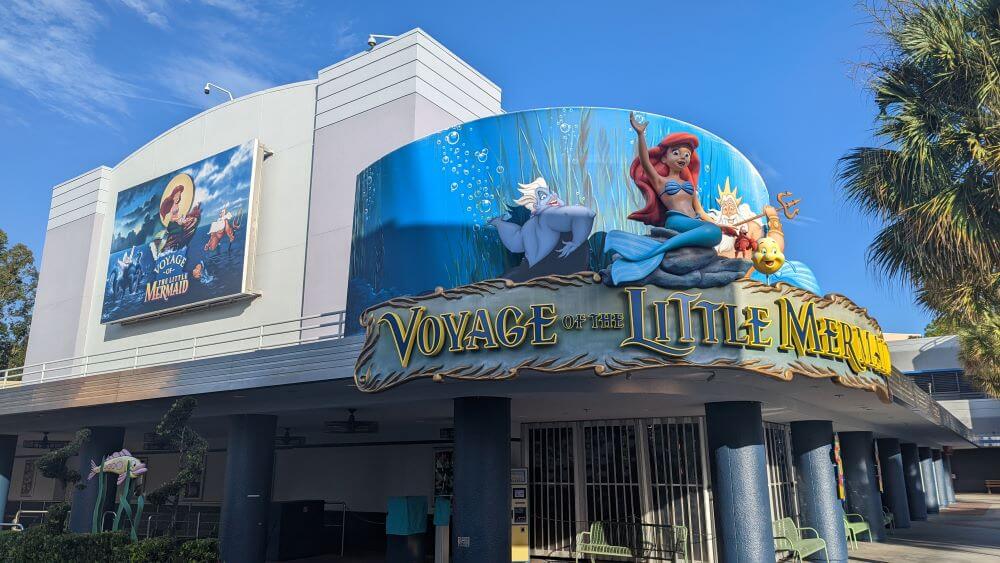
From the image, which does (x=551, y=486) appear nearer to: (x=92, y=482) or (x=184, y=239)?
(x=92, y=482)

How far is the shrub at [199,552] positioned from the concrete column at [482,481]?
5.06 m

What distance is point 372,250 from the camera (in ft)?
54.7

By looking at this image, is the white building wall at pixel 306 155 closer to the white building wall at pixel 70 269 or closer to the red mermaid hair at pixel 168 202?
the white building wall at pixel 70 269

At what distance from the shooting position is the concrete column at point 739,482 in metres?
13.3

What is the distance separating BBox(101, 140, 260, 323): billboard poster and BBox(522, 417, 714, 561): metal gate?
40.3 feet

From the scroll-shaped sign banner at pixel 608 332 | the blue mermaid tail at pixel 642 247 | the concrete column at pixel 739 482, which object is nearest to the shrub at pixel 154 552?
the scroll-shaped sign banner at pixel 608 332

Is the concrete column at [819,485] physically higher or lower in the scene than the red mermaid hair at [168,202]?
lower

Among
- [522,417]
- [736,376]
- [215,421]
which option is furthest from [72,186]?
[736,376]

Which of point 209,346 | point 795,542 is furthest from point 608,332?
point 209,346

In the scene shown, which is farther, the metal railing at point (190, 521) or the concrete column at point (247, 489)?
the metal railing at point (190, 521)

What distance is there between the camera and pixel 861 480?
24109mm

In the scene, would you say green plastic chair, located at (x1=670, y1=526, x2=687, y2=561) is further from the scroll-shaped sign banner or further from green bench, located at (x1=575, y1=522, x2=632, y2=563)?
the scroll-shaped sign banner

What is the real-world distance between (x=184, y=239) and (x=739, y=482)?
839 inches

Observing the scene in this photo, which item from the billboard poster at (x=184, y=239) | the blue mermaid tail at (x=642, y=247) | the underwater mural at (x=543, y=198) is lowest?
the blue mermaid tail at (x=642, y=247)
